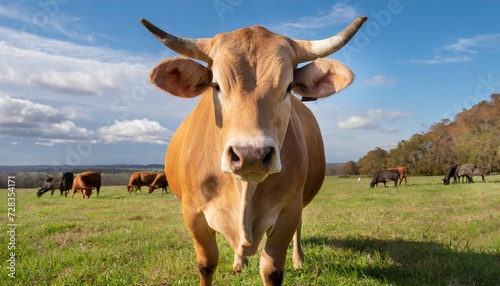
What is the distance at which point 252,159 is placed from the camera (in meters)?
2.51

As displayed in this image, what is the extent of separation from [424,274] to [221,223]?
2.77 metres

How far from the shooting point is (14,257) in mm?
5785

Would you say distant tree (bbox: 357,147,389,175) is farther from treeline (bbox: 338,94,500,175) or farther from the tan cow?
the tan cow

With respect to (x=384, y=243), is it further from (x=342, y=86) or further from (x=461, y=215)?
(x=461, y=215)

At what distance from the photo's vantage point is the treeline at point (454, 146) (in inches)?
1825

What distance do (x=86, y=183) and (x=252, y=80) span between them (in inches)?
976

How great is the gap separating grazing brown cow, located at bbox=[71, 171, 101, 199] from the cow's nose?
22.9 metres

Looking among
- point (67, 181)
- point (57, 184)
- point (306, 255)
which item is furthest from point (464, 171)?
point (306, 255)

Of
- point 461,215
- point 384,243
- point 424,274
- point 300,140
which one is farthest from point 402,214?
point 300,140

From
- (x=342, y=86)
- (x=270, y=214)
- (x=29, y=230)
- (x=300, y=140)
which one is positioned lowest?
(x=29, y=230)

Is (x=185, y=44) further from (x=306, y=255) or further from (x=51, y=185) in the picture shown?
(x=51, y=185)

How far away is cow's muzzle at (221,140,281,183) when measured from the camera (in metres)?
2.51

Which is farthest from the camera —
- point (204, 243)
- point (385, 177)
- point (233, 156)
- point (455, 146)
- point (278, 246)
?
point (455, 146)

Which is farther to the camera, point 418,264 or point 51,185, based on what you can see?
point 51,185
